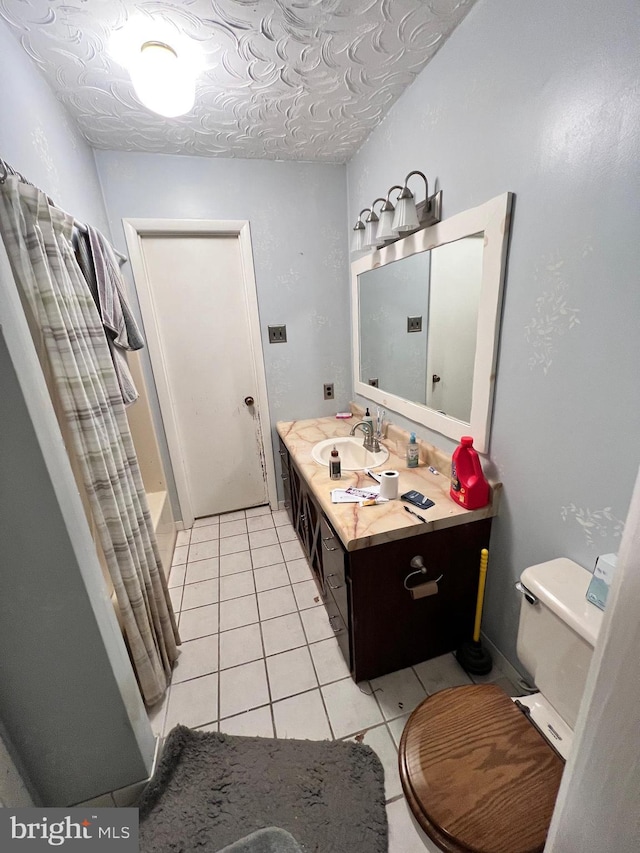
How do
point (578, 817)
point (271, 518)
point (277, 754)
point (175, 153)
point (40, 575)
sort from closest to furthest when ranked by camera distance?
point (578, 817) < point (40, 575) < point (277, 754) < point (175, 153) < point (271, 518)

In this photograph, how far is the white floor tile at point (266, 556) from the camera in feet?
6.73

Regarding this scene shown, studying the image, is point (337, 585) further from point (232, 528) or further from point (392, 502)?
point (232, 528)

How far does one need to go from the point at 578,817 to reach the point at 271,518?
2.21 metres

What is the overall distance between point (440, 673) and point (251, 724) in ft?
2.54

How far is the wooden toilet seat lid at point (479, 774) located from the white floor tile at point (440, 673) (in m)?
0.35

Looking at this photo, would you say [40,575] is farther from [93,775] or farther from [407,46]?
[407,46]

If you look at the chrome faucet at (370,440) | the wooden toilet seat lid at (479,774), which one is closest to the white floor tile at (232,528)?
the chrome faucet at (370,440)

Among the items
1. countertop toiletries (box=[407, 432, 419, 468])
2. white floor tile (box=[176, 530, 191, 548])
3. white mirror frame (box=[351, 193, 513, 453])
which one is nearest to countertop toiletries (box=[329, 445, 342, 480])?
countertop toiletries (box=[407, 432, 419, 468])

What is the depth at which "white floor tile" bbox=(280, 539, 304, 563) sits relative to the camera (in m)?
2.09

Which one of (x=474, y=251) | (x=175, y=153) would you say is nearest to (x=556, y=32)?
(x=474, y=251)

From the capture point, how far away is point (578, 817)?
1.45 ft

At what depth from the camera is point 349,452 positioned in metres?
1.92

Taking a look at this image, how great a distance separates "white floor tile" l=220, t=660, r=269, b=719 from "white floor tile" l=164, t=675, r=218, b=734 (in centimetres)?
4

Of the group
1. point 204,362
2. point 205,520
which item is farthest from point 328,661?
point 204,362
